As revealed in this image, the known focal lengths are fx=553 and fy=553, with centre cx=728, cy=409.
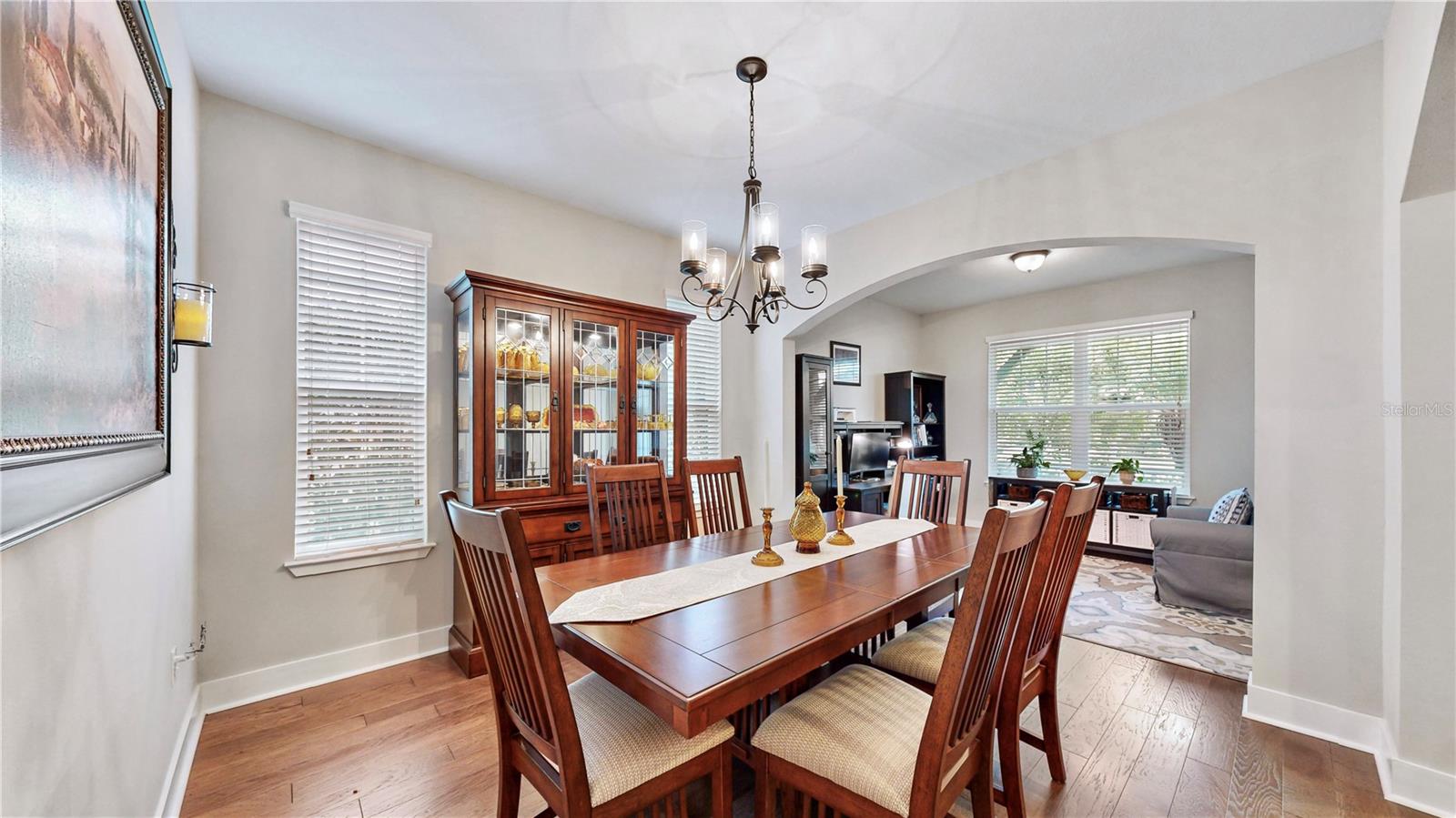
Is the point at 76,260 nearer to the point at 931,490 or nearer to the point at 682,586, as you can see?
the point at 682,586

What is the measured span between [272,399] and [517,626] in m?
2.26

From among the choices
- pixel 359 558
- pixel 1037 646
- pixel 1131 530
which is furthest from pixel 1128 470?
pixel 359 558

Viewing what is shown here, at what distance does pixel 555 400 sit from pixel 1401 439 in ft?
11.5

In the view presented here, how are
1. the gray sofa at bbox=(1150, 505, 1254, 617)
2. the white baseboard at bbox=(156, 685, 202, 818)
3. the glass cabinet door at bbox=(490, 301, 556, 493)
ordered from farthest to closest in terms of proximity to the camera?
the gray sofa at bbox=(1150, 505, 1254, 617) < the glass cabinet door at bbox=(490, 301, 556, 493) < the white baseboard at bbox=(156, 685, 202, 818)

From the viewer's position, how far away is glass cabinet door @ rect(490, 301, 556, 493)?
115 inches

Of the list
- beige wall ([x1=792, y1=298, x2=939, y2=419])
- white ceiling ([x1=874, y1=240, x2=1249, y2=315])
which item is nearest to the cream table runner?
white ceiling ([x1=874, y1=240, x2=1249, y2=315])

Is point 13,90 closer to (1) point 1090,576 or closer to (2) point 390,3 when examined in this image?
(2) point 390,3

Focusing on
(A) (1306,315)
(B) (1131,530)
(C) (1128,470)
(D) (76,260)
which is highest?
(A) (1306,315)

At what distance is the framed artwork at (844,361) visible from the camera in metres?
5.80

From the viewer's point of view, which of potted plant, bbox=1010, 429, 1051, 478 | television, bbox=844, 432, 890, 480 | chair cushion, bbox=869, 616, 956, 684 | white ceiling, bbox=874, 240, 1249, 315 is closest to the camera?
chair cushion, bbox=869, 616, 956, 684

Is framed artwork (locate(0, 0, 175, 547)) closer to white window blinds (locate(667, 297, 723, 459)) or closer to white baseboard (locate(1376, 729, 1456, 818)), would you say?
white window blinds (locate(667, 297, 723, 459))

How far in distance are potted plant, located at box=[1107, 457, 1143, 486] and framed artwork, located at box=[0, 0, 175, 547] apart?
6.46 meters

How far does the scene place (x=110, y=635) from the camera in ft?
4.05
